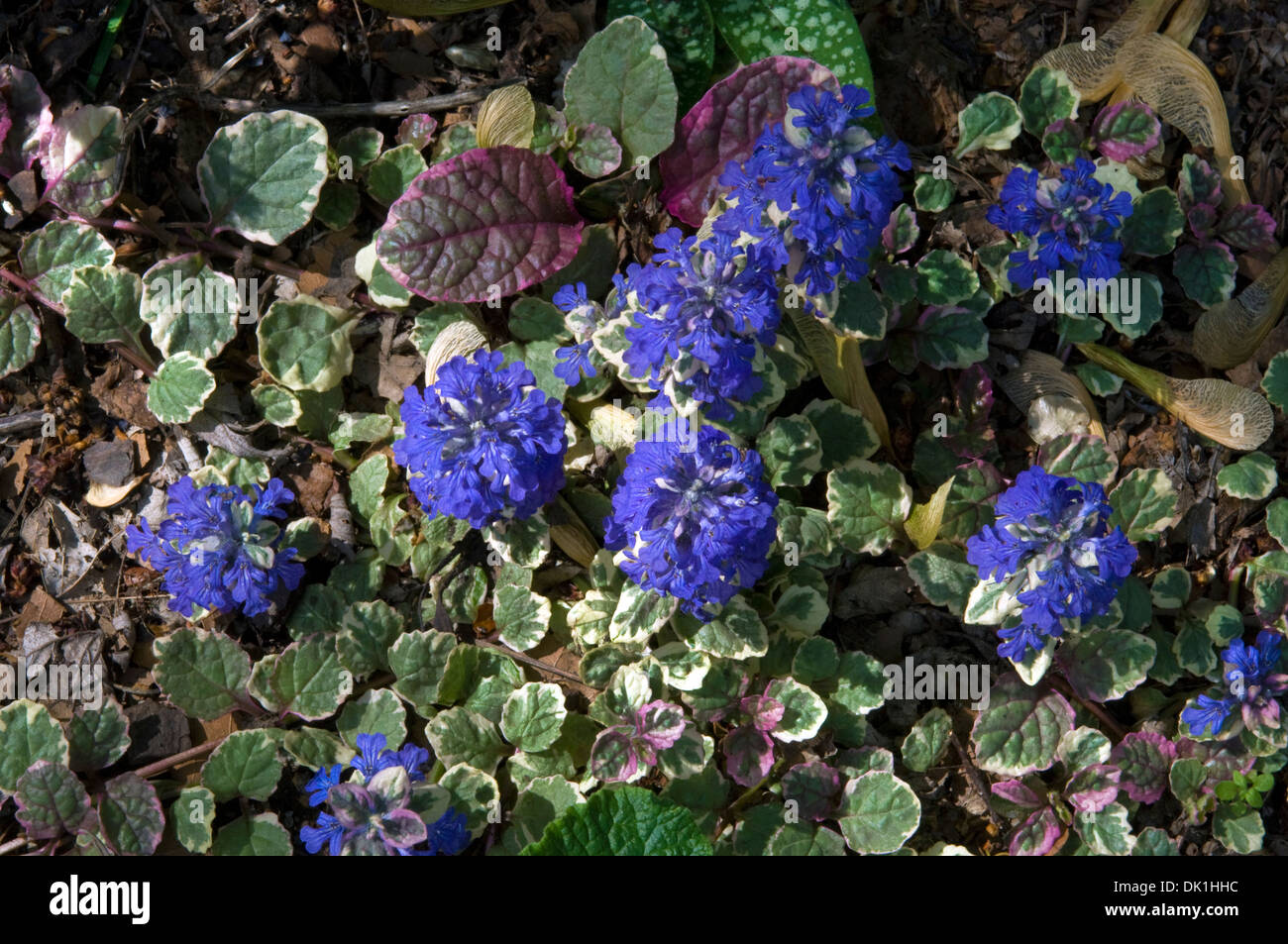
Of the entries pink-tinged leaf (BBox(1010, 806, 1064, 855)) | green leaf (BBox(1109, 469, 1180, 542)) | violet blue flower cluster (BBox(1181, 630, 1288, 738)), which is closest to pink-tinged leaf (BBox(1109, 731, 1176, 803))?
violet blue flower cluster (BBox(1181, 630, 1288, 738))

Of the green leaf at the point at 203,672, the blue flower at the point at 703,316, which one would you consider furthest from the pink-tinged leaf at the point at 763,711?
the green leaf at the point at 203,672

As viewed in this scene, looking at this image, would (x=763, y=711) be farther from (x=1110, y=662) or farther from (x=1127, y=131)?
(x=1127, y=131)

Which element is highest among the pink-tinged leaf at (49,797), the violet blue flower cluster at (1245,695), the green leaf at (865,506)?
the green leaf at (865,506)

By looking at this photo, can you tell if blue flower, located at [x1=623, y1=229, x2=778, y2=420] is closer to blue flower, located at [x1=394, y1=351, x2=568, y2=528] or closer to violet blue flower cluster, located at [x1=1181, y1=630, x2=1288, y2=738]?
blue flower, located at [x1=394, y1=351, x2=568, y2=528]

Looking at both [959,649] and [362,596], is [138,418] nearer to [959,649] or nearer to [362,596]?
[362,596]

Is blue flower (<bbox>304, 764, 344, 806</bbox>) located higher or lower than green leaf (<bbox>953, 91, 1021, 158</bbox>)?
lower

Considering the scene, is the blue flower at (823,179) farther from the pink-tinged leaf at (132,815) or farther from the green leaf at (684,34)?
the pink-tinged leaf at (132,815)

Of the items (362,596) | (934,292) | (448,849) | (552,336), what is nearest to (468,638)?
(362,596)
